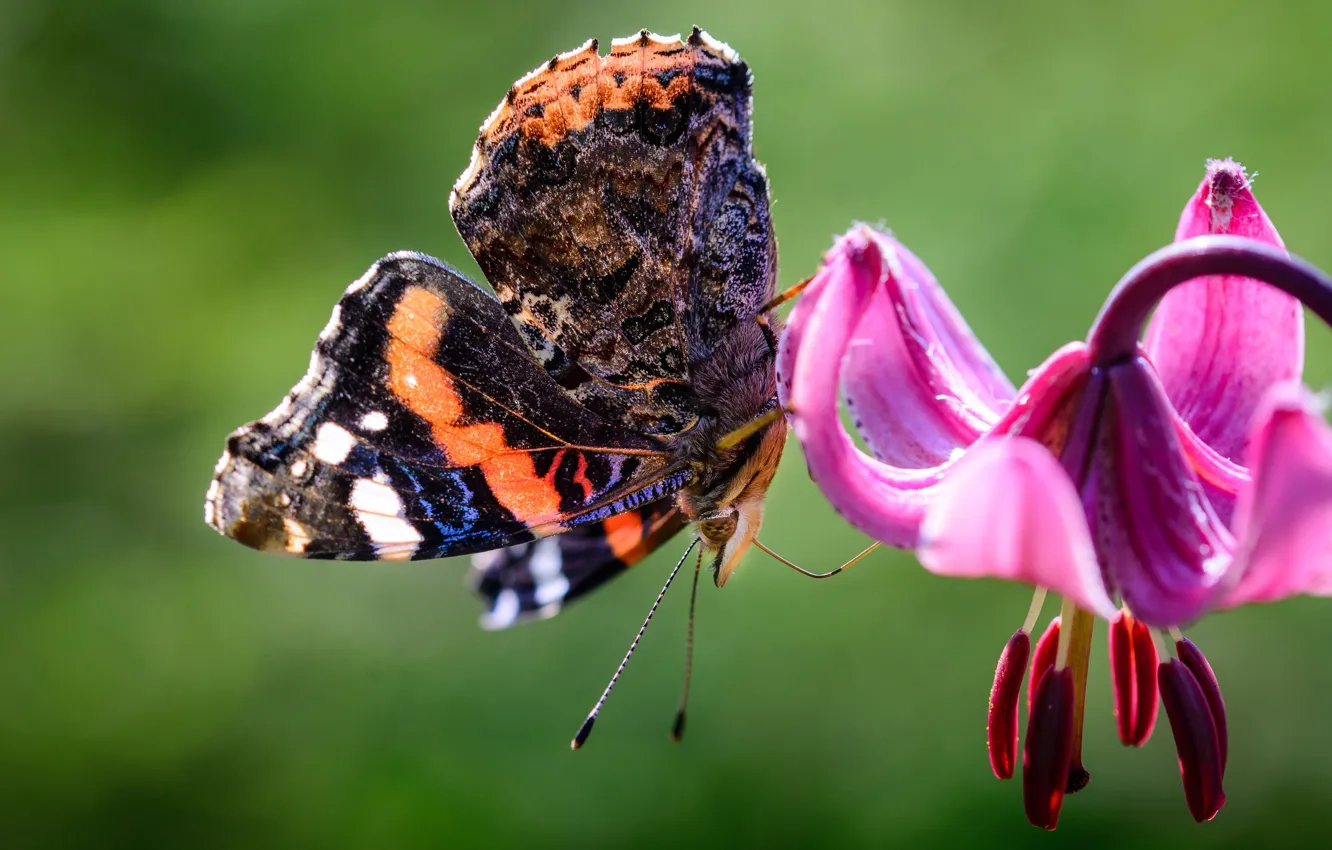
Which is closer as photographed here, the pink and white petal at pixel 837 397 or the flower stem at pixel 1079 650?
the pink and white petal at pixel 837 397

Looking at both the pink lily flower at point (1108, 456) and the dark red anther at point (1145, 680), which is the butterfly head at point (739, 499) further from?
the dark red anther at point (1145, 680)

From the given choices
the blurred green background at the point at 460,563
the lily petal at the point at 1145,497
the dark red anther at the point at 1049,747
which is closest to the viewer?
the lily petal at the point at 1145,497

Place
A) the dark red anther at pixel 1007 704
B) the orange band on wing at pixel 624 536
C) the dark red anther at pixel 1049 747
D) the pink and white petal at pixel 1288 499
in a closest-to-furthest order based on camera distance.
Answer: the pink and white petal at pixel 1288 499 → the dark red anther at pixel 1049 747 → the dark red anther at pixel 1007 704 → the orange band on wing at pixel 624 536

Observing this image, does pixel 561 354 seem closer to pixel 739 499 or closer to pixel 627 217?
pixel 627 217

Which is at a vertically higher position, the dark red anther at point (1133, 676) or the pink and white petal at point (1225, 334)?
the pink and white petal at point (1225, 334)

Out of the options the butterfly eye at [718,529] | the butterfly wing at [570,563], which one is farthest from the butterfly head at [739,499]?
the butterfly wing at [570,563]

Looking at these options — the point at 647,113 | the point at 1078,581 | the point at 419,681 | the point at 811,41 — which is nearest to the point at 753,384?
the point at 647,113
